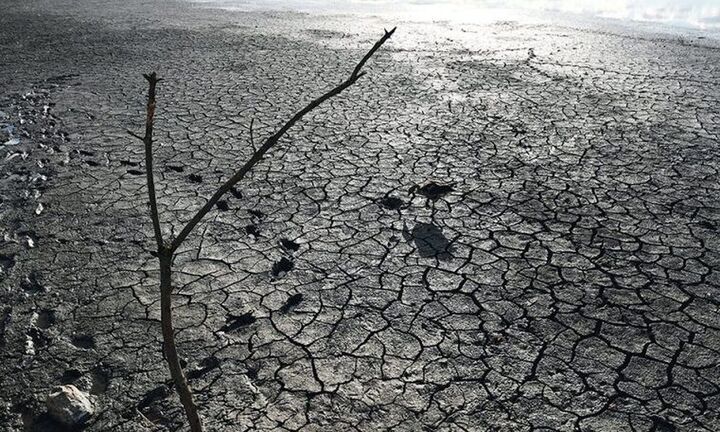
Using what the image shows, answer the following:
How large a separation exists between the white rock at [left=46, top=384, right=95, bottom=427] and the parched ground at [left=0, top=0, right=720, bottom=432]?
67mm

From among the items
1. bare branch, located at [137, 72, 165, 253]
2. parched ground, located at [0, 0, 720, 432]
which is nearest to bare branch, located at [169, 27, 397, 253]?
bare branch, located at [137, 72, 165, 253]

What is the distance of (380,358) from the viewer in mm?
2984

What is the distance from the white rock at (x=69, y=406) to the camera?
2.59 m

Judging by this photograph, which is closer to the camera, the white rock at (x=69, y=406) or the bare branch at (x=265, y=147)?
the bare branch at (x=265, y=147)

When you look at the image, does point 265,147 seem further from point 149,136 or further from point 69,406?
point 69,406

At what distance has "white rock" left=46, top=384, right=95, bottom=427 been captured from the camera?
102 inches

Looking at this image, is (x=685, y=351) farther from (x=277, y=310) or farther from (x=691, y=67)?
(x=691, y=67)

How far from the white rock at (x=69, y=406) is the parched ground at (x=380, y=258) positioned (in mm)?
67

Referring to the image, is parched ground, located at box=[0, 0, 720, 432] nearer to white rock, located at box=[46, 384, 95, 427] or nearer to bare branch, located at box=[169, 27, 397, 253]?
white rock, located at box=[46, 384, 95, 427]

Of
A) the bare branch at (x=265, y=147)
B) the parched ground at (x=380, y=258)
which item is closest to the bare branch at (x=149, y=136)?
the bare branch at (x=265, y=147)

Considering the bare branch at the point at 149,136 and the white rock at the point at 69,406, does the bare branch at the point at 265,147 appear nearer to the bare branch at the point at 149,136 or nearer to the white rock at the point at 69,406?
the bare branch at the point at 149,136

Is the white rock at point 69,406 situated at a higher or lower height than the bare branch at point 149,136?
lower

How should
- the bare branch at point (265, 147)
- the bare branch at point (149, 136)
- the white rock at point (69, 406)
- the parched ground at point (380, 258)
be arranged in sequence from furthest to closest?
1. the parched ground at point (380, 258)
2. the white rock at point (69, 406)
3. the bare branch at point (265, 147)
4. the bare branch at point (149, 136)

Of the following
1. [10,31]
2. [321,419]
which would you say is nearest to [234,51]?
[10,31]
